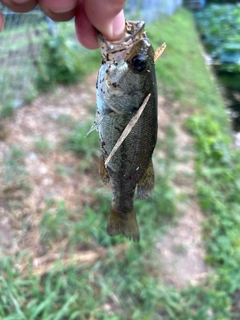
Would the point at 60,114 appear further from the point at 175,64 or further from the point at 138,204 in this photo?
the point at 175,64

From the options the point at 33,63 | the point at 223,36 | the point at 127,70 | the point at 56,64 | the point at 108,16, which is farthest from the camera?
the point at 223,36

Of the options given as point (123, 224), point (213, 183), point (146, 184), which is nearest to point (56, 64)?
point (213, 183)

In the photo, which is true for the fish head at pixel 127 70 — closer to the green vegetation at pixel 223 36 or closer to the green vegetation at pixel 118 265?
the green vegetation at pixel 118 265

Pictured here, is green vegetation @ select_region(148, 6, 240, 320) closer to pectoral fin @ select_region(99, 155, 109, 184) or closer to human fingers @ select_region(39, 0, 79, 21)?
pectoral fin @ select_region(99, 155, 109, 184)

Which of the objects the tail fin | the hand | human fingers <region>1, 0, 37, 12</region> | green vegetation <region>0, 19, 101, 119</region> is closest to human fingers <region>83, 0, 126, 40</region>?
the hand

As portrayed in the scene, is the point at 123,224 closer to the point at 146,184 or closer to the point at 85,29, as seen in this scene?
the point at 146,184
